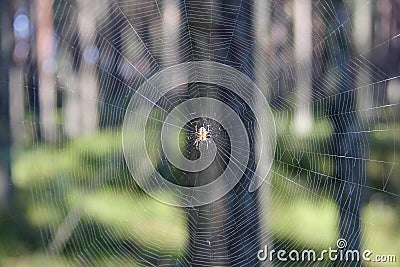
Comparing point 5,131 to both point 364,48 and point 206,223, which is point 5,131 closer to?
point 206,223

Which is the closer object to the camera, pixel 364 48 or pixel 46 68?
pixel 46 68

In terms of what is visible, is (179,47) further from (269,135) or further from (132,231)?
(132,231)

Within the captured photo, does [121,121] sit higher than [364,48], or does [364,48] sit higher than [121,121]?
[364,48]

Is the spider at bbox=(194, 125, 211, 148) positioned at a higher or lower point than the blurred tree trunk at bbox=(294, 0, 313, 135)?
lower

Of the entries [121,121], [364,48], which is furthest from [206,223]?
[364,48]

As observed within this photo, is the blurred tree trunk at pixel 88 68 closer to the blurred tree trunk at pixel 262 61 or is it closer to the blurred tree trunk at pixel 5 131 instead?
the blurred tree trunk at pixel 5 131

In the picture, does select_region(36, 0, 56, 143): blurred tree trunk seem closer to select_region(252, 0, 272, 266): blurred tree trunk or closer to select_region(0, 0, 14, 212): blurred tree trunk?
select_region(0, 0, 14, 212): blurred tree trunk

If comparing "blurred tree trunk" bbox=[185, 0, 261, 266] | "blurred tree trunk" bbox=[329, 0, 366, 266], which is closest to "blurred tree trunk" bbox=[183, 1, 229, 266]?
"blurred tree trunk" bbox=[185, 0, 261, 266]
